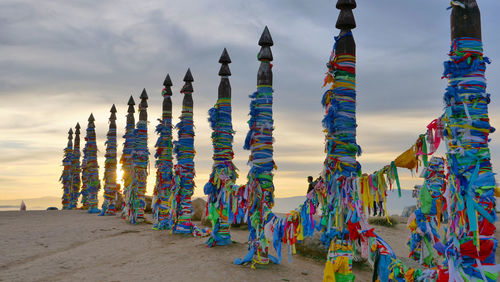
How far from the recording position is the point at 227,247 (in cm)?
964

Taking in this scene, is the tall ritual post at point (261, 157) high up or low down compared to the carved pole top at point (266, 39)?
down

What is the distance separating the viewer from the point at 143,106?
57.1ft

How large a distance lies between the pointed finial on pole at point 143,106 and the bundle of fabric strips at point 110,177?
5.78m

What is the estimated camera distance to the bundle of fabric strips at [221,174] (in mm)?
9180

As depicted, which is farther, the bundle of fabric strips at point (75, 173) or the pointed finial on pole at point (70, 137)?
the pointed finial on pole at point (70, 137)

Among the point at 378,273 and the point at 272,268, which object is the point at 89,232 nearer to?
the point at 272,268

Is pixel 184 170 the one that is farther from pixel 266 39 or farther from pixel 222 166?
pixel 266 39

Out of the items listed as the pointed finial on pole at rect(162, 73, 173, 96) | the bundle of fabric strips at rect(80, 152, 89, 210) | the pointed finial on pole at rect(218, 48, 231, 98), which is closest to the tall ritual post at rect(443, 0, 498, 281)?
the pointed finial on pole at rect(218, 48, 231, 98)

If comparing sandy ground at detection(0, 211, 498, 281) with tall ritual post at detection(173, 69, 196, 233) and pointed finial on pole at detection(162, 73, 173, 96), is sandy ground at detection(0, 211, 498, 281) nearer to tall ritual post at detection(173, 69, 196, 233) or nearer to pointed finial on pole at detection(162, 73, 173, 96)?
tall ritual post at detection(173, 69, 196, 233)

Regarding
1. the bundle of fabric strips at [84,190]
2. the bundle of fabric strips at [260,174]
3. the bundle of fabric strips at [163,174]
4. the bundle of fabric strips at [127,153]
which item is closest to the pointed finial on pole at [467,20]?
the bundle of fabric strips at [260,174]

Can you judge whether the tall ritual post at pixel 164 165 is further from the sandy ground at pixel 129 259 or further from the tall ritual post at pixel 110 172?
the tall ritual post at pixel 110 172

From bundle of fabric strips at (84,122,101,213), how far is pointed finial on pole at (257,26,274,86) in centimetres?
1843

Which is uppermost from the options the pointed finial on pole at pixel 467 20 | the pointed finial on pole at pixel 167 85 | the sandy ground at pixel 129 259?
the pointed finial on pole at pixel 167 85

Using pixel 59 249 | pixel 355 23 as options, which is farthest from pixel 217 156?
pixel 59 249
